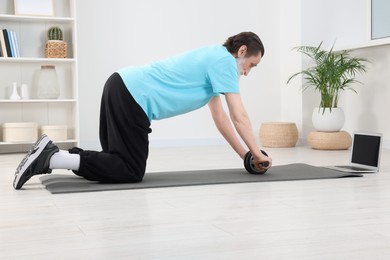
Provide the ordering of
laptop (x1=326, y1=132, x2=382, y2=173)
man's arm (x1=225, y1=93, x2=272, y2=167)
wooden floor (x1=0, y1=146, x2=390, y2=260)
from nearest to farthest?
wooden floor (x1=0, y1=146, x2=390, y2=260) → man's arm (x1=225, y1=93, x2=272, y2=167) → laptop (x1=326, y1=132, x2=382, y2=173)

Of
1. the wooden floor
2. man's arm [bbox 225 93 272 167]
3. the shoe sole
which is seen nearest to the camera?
the wooden floor

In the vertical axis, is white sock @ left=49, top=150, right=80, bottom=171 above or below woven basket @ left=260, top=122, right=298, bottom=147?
above

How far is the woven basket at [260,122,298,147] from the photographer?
504 centimetres

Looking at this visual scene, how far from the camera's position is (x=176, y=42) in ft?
17.2

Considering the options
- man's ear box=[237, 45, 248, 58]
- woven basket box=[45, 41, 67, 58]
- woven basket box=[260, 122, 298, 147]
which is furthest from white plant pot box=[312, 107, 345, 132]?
man's ear box=[237, 45, 248, 58]

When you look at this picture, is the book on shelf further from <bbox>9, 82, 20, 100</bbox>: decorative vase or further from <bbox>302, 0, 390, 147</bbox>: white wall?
<bbox>302, 0, 390, 147</bbox>: white wall

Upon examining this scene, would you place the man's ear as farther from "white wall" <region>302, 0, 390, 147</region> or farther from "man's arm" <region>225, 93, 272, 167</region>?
"white wall" <region>302, 0, 390, 147</region>

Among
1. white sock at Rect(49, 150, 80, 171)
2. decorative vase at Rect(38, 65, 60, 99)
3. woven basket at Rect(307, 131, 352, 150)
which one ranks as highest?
decorative vase at Rect(38, 65, 60, 99)

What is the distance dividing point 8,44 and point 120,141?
233 cm

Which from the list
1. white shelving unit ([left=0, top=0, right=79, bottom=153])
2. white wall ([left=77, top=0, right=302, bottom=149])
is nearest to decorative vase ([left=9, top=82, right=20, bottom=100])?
white shelving unit ([left=0, top=0, right=79, bottom=153])

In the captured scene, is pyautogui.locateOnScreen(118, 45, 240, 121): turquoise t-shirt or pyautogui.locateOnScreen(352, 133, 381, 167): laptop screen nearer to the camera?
pyautogui.locateOnScreen(118, 45, 240, 121): turquoise t-shirt

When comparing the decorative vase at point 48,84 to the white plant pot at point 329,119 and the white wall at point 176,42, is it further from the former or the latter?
the white plant pot at point 329,119

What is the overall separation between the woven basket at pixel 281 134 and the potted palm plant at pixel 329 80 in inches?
8.1

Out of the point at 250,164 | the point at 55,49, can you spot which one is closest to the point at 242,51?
the point at 250,164
